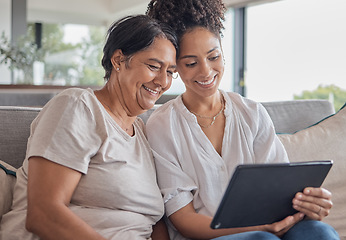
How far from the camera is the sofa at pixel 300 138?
62.5 inches

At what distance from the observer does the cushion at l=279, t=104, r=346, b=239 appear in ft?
5.99

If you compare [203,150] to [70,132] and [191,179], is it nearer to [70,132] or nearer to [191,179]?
[191,179]

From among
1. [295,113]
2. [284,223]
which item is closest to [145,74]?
[284,223]

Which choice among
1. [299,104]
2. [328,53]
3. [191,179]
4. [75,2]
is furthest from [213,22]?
[75,2]

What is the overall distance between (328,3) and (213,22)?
3800 millimetres

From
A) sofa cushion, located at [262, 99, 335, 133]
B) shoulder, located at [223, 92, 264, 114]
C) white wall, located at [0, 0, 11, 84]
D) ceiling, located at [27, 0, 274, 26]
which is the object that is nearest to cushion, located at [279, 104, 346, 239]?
sofa cushion, located at [262, 99, 335, 133]

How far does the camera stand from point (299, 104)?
7.38ft

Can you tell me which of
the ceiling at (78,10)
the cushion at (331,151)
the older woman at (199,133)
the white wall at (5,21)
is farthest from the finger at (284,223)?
the white wall at (5,21)

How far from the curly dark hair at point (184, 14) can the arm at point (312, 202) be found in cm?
67

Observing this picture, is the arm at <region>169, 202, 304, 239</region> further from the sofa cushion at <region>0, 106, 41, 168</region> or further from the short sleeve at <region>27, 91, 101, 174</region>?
the sofa cushion at <region>0, 106, 41, 168</region>

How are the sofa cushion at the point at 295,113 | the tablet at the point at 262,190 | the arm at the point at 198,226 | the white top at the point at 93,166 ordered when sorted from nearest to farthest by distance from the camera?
the tablet at the point at 262,190, the white top at the point at 93,166, the arm at the point at 198,226, the sofa cushion at the point at 295,113

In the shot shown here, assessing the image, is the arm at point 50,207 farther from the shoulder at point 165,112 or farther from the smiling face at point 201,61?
the smiling face at point 201,61

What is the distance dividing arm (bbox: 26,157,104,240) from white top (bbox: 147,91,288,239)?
1.33ft

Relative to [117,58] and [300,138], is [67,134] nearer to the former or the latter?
[117,58]
